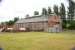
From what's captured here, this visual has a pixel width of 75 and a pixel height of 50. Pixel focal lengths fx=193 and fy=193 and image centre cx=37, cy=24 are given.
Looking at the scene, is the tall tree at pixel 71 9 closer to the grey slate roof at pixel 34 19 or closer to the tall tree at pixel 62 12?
the tall tree at pixel 62 12

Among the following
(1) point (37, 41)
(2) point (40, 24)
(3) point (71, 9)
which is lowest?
(1) point (37, 41)

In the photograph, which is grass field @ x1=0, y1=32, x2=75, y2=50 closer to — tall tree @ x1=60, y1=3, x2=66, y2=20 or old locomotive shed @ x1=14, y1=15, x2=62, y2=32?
old locomotive shed @ x1=14, y1=15, x2=62, y2=32

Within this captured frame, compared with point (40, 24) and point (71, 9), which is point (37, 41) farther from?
point (71, 9)

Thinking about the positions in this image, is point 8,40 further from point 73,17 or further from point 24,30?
point 73,17

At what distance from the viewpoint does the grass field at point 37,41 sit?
Answer: 1.59m

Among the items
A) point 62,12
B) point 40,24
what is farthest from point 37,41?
point 62,12

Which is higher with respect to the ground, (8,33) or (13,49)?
(8,33)

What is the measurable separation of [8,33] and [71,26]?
21.3 inches

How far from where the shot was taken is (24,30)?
5.48 ft

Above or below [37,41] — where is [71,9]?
above

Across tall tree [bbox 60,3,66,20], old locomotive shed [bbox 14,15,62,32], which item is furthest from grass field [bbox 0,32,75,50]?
tall tree [bbox 60,3,66,20]

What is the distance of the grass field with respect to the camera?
1.59 m

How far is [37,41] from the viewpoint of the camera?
1.62m

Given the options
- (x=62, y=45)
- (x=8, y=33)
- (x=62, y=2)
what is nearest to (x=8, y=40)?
(x=8, y=33)
